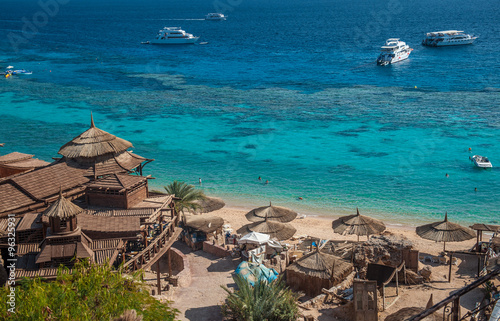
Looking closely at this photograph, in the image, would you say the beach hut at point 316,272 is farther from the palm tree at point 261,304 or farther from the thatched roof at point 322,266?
the palm tree at point 261,304

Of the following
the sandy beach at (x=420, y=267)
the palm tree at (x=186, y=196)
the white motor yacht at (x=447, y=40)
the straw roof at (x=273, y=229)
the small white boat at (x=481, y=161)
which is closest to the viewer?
the sandy beach at (x=420, y=267)

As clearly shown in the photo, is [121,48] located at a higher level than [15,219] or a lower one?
higher

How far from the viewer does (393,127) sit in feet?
179

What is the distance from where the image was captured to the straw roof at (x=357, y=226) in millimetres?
26047

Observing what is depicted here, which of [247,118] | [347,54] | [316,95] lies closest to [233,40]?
[347,54]

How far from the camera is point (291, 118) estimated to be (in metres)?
58.9

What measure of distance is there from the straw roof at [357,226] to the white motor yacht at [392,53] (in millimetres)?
67470

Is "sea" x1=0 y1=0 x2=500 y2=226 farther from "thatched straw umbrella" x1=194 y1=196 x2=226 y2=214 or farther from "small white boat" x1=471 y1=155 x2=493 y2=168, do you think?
"thatched straw umbrella" x1=194 y1=196 x2=226 y2=214

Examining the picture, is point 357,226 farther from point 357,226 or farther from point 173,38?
point 173,38

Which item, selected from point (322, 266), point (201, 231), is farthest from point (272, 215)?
point (322, 266)

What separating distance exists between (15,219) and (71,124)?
130ft

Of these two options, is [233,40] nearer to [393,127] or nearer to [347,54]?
[347,54]

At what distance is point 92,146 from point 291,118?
37.0m

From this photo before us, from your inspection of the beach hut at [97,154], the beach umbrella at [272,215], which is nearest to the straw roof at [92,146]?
the beach hut at [97,154]
